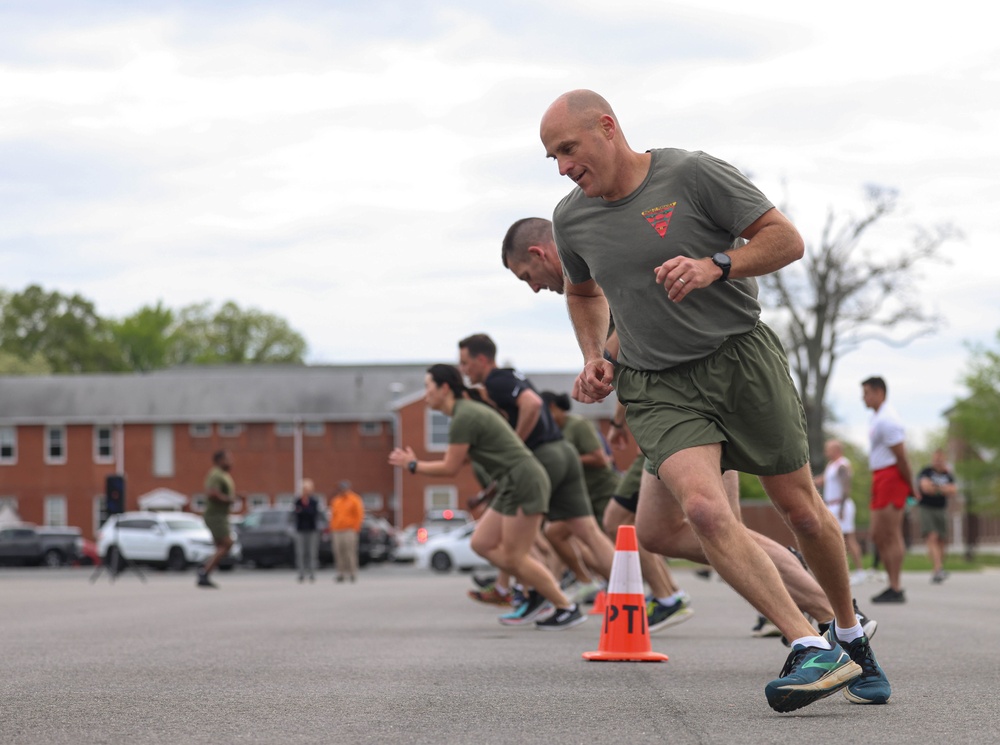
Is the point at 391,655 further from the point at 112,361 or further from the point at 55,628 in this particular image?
the point at 112,361

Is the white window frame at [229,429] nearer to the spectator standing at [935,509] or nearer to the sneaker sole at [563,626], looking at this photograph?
the spectator standing at [935,509]

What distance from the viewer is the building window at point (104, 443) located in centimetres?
7394

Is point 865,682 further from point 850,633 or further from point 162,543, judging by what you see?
point 162,543

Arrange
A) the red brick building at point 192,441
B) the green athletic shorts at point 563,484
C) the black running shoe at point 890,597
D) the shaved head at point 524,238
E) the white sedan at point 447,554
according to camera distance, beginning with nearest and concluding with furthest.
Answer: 1. the shaved head at point 524,238
2. the green athletic shorts at point 563,484
3. the black running shoe at point 890,597
4. the white sedan at point 447,554
5. the red brick building at point 192,441

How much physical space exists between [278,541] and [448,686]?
3841 cm

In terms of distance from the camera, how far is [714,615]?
1316 cm

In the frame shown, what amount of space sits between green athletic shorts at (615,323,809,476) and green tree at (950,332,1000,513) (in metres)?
44.4

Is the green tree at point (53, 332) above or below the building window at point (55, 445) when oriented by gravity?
above

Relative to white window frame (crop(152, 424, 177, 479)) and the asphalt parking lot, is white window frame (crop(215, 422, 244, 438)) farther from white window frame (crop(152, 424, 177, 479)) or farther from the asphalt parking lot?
the asphalt parking lot

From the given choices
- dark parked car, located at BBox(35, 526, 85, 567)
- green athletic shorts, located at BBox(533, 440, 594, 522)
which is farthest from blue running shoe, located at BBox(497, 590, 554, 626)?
dark parked car, located at BBox(35, 526, 85, 567)

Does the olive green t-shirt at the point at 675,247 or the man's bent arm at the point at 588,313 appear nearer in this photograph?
the olive green t-shirt at the point at 675,247

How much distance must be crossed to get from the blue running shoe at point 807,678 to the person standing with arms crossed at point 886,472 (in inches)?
330

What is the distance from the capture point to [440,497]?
6925 cm

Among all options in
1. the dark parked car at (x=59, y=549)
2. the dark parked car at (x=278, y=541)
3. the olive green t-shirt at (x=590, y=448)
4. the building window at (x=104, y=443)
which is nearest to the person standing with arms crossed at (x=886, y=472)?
the olive green t-shirt at (x=590, y=448)
